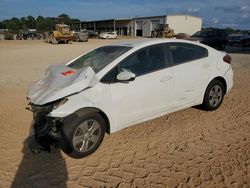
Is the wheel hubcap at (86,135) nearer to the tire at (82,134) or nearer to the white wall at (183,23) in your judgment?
the tire at (82,134)

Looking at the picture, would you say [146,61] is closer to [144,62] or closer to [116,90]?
[144,62]

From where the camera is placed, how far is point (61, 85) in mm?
4434

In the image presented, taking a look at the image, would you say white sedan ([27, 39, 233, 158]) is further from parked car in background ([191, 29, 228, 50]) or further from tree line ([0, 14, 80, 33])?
tree line ([0, 14, 80, 33])

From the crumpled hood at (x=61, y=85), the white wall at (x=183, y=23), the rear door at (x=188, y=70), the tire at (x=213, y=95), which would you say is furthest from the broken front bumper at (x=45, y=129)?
the white wall at (x=183, y=23)

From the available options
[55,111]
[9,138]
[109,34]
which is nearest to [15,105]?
[9,138]

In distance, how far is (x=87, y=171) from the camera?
4082 millimetres

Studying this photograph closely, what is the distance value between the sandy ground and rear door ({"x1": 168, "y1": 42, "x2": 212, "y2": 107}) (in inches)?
22.8

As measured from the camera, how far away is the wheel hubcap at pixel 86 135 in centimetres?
435

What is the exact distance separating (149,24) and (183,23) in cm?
832

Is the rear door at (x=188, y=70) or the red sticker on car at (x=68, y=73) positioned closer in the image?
the red sticker on car at (x=68, y=73)

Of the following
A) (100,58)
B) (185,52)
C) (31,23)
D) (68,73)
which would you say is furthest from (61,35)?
(31,23)

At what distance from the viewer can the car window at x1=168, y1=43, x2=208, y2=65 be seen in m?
5.60

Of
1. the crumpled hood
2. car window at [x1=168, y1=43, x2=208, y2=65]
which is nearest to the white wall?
car window at [x1=168, y1=43, x2=208, y2=65]

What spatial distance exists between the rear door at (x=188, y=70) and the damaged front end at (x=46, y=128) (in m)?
2.25
